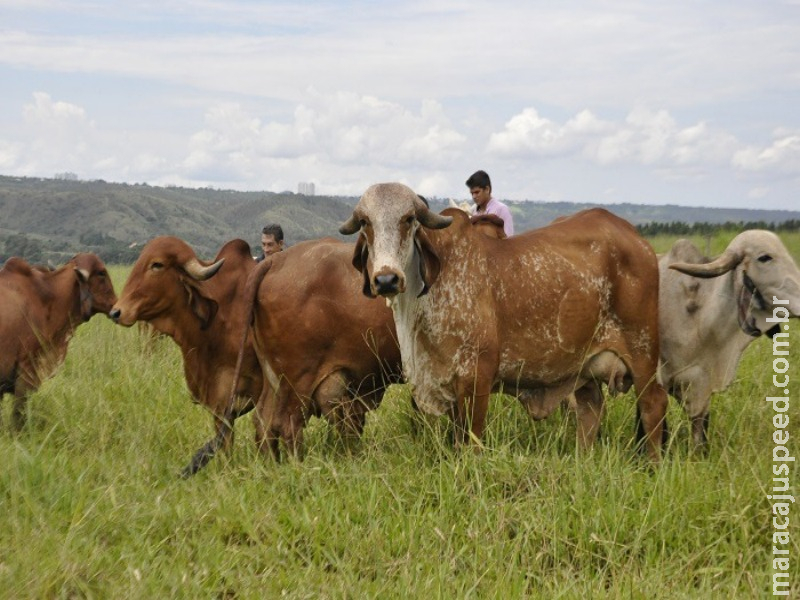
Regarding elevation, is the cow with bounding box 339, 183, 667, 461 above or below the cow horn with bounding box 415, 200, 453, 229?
below

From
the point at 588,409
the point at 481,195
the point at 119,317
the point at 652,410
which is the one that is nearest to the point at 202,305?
the point at 119,317

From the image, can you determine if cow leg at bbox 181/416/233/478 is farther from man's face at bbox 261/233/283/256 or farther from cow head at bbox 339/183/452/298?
man's face at bbox 261/233/283/256

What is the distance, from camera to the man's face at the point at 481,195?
9.11 m

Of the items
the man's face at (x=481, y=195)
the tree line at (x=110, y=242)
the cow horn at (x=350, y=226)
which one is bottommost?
the tree line at (x=110, y=242)

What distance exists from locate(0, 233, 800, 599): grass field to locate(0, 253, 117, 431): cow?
140cm

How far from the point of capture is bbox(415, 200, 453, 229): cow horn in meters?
5.42

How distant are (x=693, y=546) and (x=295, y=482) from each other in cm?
223

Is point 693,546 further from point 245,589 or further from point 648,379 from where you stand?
point 245,589

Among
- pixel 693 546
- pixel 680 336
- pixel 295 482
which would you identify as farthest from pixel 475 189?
pixel 693 546

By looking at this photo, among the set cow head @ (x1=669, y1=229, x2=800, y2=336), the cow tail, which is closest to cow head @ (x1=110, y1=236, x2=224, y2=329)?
the cow tail

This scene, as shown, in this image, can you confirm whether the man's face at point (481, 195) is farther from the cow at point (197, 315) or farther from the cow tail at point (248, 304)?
the cow tail at point (248, 304)

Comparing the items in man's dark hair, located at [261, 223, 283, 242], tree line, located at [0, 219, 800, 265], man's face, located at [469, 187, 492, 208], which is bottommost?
tree line, located at [0, 219, 800, 265]

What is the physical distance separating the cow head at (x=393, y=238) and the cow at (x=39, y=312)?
3.33 metres

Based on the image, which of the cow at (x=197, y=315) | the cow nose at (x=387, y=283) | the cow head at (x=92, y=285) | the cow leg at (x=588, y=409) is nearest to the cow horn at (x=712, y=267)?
the cow leg at (x=588, y=409)
